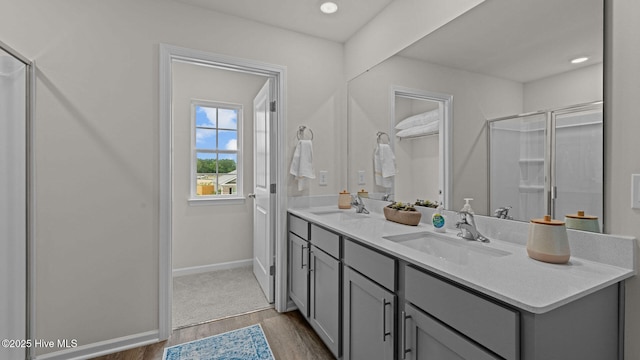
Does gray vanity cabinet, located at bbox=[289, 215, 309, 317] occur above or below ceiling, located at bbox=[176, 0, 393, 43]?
below

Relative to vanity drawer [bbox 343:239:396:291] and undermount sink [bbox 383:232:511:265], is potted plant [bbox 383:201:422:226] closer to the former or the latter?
undermount sink [bbox 383:232:511:265]

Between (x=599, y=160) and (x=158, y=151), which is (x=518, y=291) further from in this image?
(x=158, y=151)

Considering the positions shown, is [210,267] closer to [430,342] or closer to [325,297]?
[325,297]

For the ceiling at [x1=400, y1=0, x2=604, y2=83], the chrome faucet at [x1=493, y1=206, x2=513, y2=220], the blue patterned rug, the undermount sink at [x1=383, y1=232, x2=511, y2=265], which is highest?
the ceiling at [x1=400, y1=0, x2=604, y2=83]

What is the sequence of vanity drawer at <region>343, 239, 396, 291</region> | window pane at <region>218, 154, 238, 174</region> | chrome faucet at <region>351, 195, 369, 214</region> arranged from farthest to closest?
1. window pane at <region>218, 154, 238, 174</region>
2. chrome faucet at <region>351, 195, 369, 214</region>
3. vanity drawer at <region>343, 239, 396, 291</region>

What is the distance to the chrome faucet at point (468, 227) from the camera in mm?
1429

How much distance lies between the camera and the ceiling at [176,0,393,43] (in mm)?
2127

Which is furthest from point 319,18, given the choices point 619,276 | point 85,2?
point 619,276

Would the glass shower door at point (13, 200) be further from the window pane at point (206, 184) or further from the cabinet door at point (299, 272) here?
the window pane at point (206, 184)

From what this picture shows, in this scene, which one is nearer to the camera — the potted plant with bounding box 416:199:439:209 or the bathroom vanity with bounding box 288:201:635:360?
the bathroom vanity with bounding box 288:201:635:360

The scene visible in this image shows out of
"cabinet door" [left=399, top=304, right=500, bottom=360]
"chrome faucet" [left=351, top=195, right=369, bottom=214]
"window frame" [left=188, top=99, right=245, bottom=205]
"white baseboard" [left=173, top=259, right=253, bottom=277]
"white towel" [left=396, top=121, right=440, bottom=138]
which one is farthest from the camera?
"window frame" [left=188, top=99, right=245, bottom=205]

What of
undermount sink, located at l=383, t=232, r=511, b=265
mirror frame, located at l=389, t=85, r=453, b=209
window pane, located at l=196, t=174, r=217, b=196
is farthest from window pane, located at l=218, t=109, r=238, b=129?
undermount sink, located at l=383, t=232, r=511, b=265

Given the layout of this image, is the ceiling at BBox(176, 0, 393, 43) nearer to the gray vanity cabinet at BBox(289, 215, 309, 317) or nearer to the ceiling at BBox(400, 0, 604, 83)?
the ceiling at BBox(400, 0, 604, 83)

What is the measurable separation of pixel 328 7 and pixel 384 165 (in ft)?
4.22
